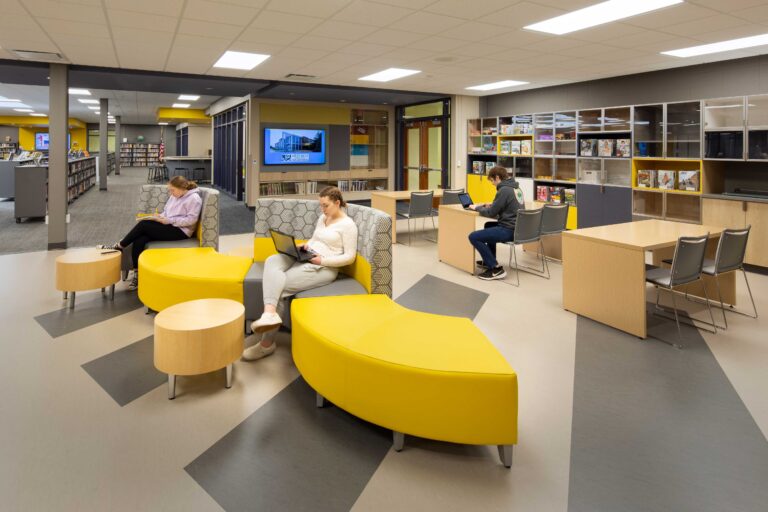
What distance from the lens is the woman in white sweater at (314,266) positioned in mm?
3494

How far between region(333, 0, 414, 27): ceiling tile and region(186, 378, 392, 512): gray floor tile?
3.59m

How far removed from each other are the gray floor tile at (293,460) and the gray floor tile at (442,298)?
7.03 feet

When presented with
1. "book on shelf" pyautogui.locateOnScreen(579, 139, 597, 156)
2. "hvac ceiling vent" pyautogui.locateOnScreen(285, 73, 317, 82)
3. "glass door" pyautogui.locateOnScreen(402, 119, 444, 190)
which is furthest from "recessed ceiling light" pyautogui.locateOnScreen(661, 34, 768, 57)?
"glass door" pyautogui.locateOnScreen(402, 119, 444, 190)

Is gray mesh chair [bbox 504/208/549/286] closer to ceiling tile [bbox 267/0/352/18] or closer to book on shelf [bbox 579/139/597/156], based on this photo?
ceiling tile [bbox 267/0/352/18]

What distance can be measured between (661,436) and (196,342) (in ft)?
8.89

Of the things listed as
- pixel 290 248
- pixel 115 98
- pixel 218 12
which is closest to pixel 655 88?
pixel 218 12

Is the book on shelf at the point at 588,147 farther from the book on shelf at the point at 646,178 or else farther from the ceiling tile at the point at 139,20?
the ceiling tile at the point at 139,20

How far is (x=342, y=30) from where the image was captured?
5406mm

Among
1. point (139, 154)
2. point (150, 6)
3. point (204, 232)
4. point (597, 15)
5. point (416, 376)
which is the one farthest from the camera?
point (139, 154)

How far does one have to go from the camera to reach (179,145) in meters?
26.7

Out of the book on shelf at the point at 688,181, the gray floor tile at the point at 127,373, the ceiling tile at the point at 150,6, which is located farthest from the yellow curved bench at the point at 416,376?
the book on shelf at the point at 688,181

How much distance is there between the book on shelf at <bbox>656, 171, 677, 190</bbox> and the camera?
24.5ft

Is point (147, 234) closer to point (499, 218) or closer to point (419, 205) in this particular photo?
point (499, 218)

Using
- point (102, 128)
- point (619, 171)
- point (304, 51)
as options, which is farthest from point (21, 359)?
point (102, 128)
